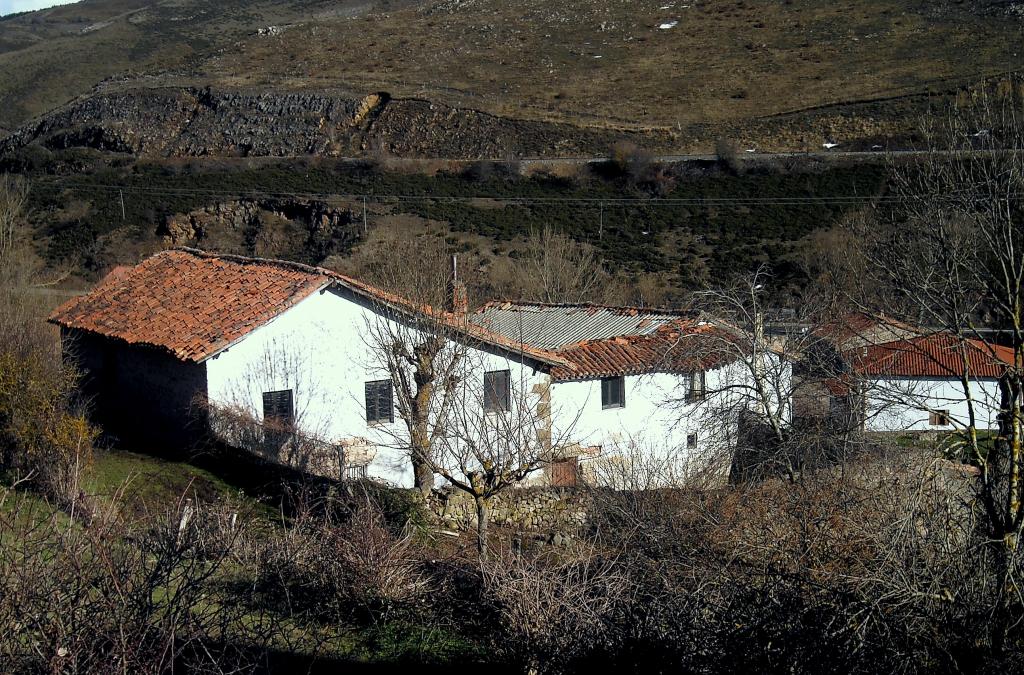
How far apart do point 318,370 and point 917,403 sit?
11281mm

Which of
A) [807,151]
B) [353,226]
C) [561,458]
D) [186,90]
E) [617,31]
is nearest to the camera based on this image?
[561,458]

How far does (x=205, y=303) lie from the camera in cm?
1867

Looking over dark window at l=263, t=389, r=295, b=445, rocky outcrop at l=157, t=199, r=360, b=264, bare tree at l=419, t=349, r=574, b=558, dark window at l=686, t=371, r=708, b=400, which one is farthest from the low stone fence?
rocky outcrop at l=157, t=199, r=360, b=264

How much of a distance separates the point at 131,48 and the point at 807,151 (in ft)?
217

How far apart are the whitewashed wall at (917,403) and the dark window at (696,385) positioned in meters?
3.12

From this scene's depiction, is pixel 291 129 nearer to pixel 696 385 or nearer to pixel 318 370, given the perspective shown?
pixel 696 385

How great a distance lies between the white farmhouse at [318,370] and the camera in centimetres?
1686

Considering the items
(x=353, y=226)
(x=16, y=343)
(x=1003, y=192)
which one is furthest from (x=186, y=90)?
(x=1003, y=192)

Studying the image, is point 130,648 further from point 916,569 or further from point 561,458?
point 561,458

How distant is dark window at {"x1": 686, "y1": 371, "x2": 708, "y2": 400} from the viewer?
63.9ft

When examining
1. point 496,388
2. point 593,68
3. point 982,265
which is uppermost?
point 593,68

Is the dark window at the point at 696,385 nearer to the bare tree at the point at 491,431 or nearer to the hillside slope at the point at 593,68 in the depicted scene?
the bare tree at the point at 491,431

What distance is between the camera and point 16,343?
14852 mm

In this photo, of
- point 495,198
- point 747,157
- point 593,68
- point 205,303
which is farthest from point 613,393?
point 593,68
